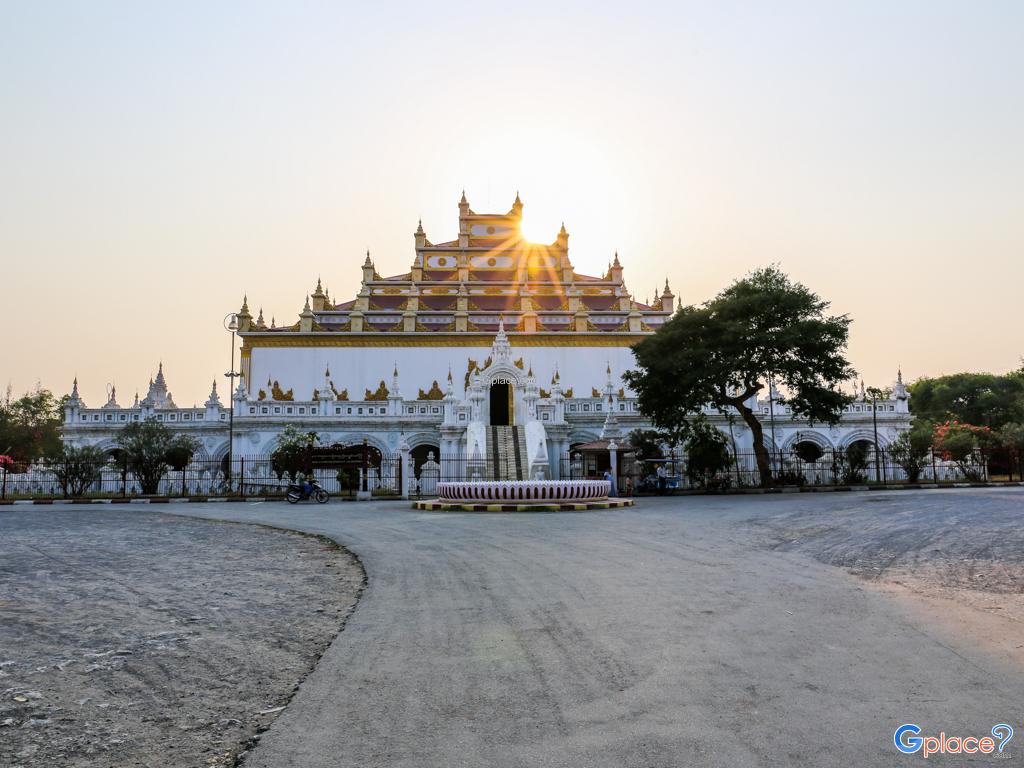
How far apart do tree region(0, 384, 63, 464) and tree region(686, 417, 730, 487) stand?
4382 centimetres

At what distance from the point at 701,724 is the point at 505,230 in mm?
56915

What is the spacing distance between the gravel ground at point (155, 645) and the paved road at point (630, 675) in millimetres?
336

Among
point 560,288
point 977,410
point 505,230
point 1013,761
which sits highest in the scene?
point 505,230

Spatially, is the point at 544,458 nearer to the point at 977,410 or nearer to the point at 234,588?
the point at 234,588

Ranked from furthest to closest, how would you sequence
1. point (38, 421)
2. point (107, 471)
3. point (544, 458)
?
1. point (38, 421)
2. point (107, 471)
3. point (544, 458)

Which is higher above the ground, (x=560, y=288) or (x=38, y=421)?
(x=560, y=288)

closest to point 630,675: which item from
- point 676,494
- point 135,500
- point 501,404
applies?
point 676,494

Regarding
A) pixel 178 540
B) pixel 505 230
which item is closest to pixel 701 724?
pixel 178 540

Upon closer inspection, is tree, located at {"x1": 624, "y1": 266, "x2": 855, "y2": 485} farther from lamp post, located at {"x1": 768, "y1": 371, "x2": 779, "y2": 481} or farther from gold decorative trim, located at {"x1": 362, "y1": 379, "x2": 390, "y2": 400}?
gold decorative trim, located at {"x1": 362, "y1": 379, "x2": 390, "y2": 400}

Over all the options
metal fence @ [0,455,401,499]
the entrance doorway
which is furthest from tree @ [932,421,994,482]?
metal fence @ [0,455,401,499]

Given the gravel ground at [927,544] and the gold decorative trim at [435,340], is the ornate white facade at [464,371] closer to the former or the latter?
the gold decorative trim at [435,340]

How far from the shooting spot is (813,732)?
3918mm

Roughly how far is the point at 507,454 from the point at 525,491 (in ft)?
36.4

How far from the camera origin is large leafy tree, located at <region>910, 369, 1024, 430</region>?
59.8 meters
